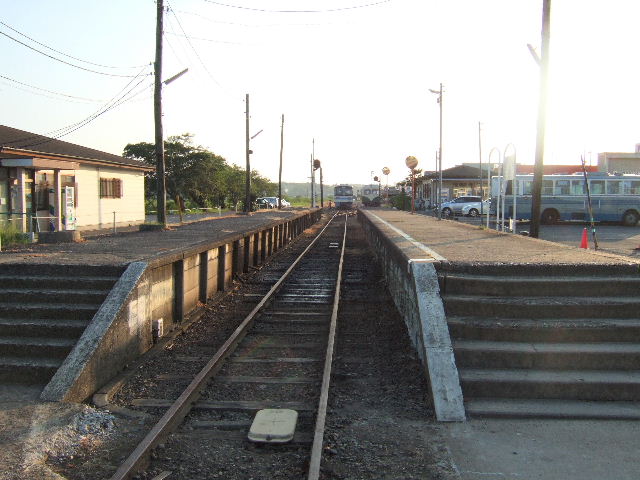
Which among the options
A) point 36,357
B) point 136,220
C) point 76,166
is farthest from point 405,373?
point 136,220

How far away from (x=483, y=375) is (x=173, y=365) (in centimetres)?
350

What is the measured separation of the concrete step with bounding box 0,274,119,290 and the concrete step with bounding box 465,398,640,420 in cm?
455

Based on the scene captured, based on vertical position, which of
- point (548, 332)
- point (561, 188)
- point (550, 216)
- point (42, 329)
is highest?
point (561, 188)

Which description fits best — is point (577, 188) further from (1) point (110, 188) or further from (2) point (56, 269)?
(2) point (56, 269)

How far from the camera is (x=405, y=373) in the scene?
22.6 feet

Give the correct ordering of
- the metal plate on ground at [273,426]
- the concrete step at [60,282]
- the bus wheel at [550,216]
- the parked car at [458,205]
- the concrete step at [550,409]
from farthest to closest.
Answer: the parked car at [458,205] → the bus wheel at [550,216] → the concrete step at [60,282] → the concrete step at [550,409] → the metal plate on ground at [273,426]

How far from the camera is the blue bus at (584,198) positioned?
31.8m

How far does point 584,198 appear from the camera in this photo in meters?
31.8

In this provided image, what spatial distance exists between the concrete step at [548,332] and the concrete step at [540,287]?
0.70 meters

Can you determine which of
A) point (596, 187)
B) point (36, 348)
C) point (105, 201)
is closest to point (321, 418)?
point (36, 348)

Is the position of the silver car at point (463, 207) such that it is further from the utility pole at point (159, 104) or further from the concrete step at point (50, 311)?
the concrete step at point (50, 311)

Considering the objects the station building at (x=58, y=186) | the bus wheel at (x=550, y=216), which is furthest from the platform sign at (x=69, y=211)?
the bus wheel at (x=550, y=216)

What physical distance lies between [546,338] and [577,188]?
28168mm

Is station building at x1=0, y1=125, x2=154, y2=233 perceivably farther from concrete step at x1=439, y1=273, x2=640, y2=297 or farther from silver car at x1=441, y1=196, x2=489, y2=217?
silver car at x1=441, y1=196, x2=489, y2=217
